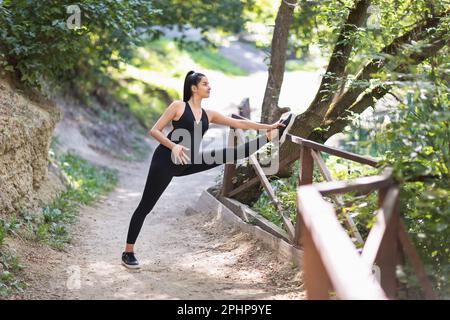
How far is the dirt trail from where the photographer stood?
5.53 meters

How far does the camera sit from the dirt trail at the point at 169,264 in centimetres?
553

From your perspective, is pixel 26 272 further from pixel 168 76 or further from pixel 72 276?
pixel 168 76

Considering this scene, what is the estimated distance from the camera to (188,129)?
629 cm

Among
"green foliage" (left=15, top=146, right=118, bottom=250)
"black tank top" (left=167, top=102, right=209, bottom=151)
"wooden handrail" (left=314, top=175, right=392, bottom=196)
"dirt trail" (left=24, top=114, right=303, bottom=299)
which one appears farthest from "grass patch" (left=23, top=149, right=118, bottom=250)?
"wooden handrail" (left=314, top=175, right=392, bottom=196)

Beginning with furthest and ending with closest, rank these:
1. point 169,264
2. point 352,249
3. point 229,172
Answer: point 229,172
point 169,264
point 352,249

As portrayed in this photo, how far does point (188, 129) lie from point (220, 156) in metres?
0.68

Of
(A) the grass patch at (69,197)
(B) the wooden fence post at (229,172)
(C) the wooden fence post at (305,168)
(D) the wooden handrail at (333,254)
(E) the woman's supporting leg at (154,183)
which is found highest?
(D) the wooden handrail at (333,254)

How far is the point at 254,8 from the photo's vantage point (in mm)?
15430

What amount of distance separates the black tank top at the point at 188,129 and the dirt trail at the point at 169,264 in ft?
4.52

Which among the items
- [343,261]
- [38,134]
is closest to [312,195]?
[343,261]

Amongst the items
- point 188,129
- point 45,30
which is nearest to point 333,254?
point 188,129

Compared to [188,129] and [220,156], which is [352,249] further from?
[220,156]

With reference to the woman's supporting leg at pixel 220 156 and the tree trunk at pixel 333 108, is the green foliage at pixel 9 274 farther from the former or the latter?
the tree trunk at pixel 333 108

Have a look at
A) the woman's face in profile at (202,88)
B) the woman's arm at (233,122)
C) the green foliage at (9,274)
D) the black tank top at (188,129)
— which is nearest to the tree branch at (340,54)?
the woman's arm at (233,122)
